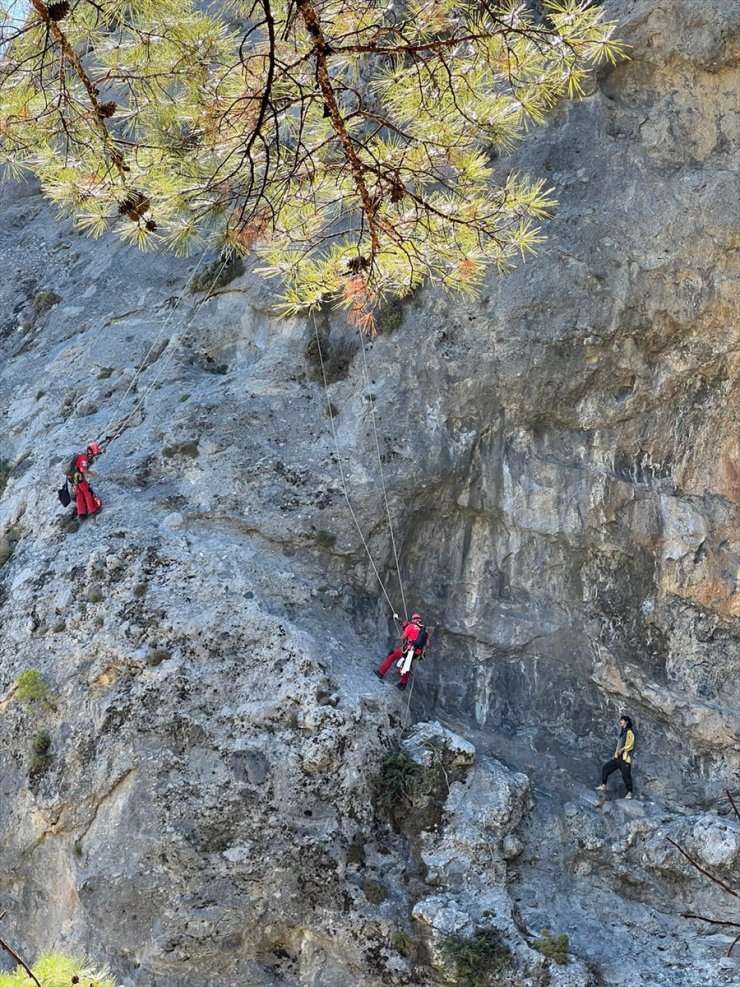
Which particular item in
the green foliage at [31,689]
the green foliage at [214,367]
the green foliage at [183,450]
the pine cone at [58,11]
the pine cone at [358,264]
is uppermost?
the pine cone at [58,11]

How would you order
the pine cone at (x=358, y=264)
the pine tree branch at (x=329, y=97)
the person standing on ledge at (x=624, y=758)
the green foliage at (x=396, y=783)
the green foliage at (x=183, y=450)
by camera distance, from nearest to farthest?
the pine tree branch at (x=329, y=97)
the pine cone at (x=358, y=264)
the green foliage at (x=396, y=783)
the person standing on ledge at (x=624, y=758)
the green foliage at (x=183, y=450)

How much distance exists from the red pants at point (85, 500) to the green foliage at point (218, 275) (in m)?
5.26

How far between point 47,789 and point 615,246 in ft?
37.5

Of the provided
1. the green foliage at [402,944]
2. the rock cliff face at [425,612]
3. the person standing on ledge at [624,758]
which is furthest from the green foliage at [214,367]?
the green foliage at [402,944]

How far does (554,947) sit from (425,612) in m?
5.28

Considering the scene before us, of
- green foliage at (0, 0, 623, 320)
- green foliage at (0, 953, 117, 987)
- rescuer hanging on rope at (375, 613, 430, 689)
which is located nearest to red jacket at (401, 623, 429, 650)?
rescuer hanging on rope at (375, 613, 430, 689)

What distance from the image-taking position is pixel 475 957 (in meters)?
11.9

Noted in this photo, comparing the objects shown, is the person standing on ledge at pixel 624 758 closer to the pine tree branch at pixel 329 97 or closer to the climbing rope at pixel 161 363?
the climbing rope at pixel 161 363

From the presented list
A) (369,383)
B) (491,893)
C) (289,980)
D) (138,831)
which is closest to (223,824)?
(138,831)

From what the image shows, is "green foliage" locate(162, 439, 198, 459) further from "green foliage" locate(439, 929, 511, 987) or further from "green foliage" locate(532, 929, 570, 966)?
"green foliage" locate(532, 929, 570, 966)

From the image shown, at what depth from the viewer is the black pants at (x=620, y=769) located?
46.9 feet

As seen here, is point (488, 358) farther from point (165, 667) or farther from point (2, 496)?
point (2, 496)

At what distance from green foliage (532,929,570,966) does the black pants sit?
261 centimetres

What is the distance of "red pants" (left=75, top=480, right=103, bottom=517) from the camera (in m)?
15.6
